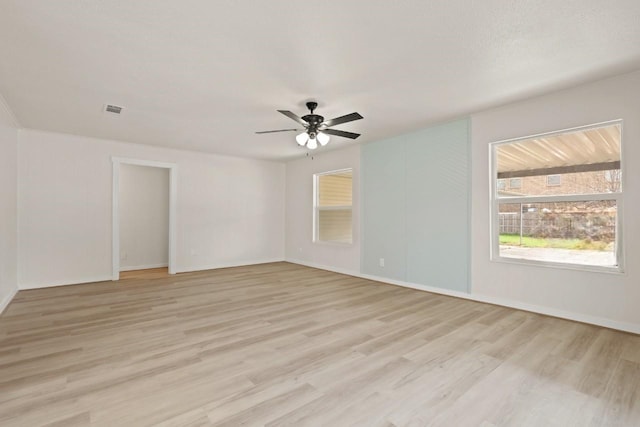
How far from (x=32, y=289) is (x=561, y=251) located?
24.3 feet

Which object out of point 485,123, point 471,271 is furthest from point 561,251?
point 485,123

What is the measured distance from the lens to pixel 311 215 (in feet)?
22.7

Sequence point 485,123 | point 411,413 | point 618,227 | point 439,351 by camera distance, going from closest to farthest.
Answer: point 411,413 < point 439,351 < point 618,227 < point 485,123

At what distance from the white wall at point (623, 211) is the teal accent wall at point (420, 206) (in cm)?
19

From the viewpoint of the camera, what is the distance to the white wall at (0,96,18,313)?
11.8ft

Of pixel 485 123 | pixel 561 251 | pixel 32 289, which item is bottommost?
pixel 32 289

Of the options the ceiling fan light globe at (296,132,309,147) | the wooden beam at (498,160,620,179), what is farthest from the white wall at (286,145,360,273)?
the wooden beam at (498,160,620,179)

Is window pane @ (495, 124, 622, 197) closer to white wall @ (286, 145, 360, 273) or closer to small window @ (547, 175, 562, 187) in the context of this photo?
small window @ (547, 175, 562, 187)

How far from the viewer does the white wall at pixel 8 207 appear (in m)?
3.61

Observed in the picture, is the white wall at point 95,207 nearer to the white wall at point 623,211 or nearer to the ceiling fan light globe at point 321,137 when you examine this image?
the ceiling fan light globe at point 321,137

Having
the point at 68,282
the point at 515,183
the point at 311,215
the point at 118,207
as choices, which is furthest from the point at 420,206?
the point at 68,282

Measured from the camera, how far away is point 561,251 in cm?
346

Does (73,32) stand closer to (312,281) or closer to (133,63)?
(133,63)

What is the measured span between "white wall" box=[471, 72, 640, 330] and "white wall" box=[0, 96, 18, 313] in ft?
19.5
